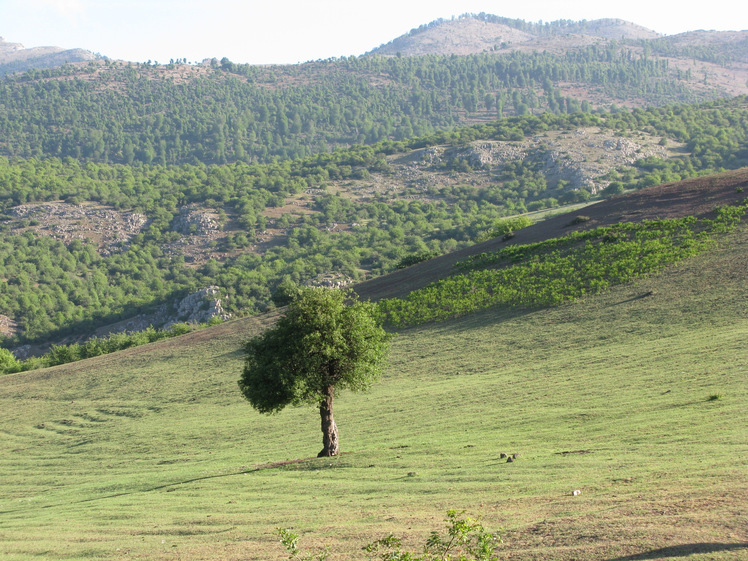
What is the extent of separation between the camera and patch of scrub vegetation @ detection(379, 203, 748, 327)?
1805 inches

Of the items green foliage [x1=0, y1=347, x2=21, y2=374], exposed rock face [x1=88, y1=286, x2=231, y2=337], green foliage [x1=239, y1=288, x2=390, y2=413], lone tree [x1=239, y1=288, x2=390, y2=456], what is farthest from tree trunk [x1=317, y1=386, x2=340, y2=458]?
exposed rock face [x1=88, y1=286, x2=231, y2=337]

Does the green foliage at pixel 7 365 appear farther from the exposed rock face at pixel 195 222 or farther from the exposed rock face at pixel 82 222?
the exposed rock face at pixel 195 222

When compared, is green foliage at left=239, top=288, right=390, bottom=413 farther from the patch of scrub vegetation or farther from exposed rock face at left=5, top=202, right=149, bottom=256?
exposed rock face at left=5, top=202, right=149, bottom=256

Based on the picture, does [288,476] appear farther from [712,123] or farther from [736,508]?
[712,123]

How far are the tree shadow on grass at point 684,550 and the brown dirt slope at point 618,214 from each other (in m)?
45.1

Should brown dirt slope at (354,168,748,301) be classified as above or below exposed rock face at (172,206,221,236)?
below

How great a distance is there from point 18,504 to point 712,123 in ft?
607

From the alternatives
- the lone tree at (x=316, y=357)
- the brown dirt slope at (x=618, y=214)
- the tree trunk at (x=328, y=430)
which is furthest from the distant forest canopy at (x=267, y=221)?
the tree trunk at (x=328, y=430)

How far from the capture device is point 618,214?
58.2 m

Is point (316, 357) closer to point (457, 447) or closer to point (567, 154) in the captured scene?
point (457, 447)

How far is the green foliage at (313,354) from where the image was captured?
80.8 feet

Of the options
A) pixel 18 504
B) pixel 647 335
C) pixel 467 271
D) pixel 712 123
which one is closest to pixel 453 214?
pixel 712 123

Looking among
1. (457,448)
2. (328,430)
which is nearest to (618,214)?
(328,430)

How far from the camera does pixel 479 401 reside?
98.2 ft
